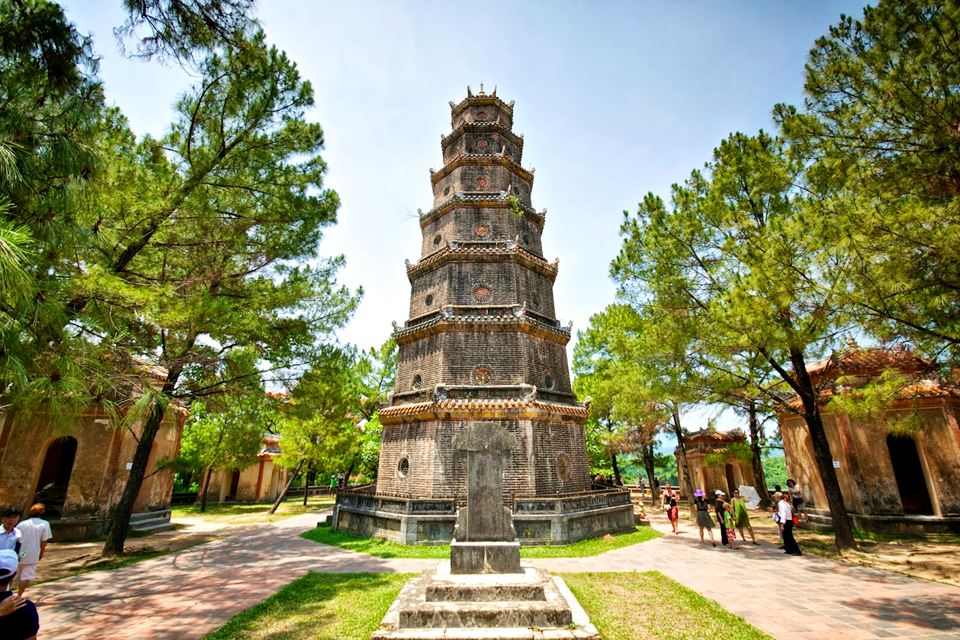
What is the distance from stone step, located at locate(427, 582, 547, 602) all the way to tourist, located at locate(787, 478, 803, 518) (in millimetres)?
14875

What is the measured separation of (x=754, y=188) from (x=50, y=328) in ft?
49.6

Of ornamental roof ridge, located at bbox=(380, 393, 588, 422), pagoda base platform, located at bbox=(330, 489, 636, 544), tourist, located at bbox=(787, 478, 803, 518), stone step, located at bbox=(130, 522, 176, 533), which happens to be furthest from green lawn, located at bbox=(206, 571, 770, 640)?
stone step, located at bbox=(130, 522, 176, 533)

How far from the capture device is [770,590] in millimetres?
7812

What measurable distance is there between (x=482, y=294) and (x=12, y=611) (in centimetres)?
1377

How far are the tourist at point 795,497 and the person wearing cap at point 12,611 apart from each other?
20.1 meters

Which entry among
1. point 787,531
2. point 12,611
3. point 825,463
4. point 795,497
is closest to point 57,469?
point 12,611

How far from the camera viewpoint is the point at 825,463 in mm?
11586

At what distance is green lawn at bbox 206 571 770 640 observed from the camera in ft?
19.5

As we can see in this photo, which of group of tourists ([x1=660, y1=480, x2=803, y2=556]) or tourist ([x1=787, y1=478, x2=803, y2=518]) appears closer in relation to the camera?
group of tourists ([x1=660, y1=480, x2=803, y2=556])

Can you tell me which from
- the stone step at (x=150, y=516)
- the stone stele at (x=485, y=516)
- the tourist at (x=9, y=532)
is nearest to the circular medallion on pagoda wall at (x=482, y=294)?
the stone stele at (x=485, y=516)

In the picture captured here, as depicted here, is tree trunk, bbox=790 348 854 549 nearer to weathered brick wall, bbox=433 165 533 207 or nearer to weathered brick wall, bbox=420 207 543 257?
weathered brick wall, bbox=420 207 543 257

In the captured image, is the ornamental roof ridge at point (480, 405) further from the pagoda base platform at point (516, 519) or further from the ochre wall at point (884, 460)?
the ochre wall at point (884, 460)

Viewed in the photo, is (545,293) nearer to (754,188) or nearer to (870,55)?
(754,188)

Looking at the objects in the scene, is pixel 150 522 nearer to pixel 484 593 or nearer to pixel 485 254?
pixel 485 254
